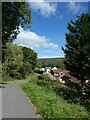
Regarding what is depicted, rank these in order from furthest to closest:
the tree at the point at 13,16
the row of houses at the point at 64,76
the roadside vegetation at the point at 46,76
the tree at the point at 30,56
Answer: the tree at the point at 30,56
the row of houses at the point at 64,76
the tree at the point at 13,16
the roadside vegetation at the point at 46,76

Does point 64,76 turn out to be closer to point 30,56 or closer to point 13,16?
point 30,56

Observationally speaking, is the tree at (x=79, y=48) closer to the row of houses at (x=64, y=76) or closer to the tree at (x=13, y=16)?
the row of houses at (x=64, y=76)

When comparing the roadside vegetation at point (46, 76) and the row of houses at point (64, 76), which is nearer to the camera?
the roadside vegetation at point (46, 76)

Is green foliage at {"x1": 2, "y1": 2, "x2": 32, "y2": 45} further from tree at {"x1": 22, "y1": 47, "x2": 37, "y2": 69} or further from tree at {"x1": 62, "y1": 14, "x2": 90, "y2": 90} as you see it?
tree at {"x1": 22, "y1": 47, "x2": 37, "y2": 69}

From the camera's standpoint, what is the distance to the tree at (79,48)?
47719 mm

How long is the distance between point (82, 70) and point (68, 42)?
6.14 m

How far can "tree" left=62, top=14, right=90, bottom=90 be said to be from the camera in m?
47.7

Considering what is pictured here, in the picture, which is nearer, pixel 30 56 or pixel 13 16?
pixel 13 16

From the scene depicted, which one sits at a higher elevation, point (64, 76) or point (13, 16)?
point (13, 16)

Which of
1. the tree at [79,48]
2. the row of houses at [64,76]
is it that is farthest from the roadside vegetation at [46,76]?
the row of houses at [64,76]

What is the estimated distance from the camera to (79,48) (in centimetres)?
4866

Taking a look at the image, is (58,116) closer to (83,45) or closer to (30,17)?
(30,17)

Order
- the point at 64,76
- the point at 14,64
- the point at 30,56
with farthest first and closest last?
1. the point at 30,56
2. the point at 64,76
3. the point at 14,64

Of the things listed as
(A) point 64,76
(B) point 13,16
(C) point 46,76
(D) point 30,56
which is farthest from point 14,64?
(B) point 13,16
